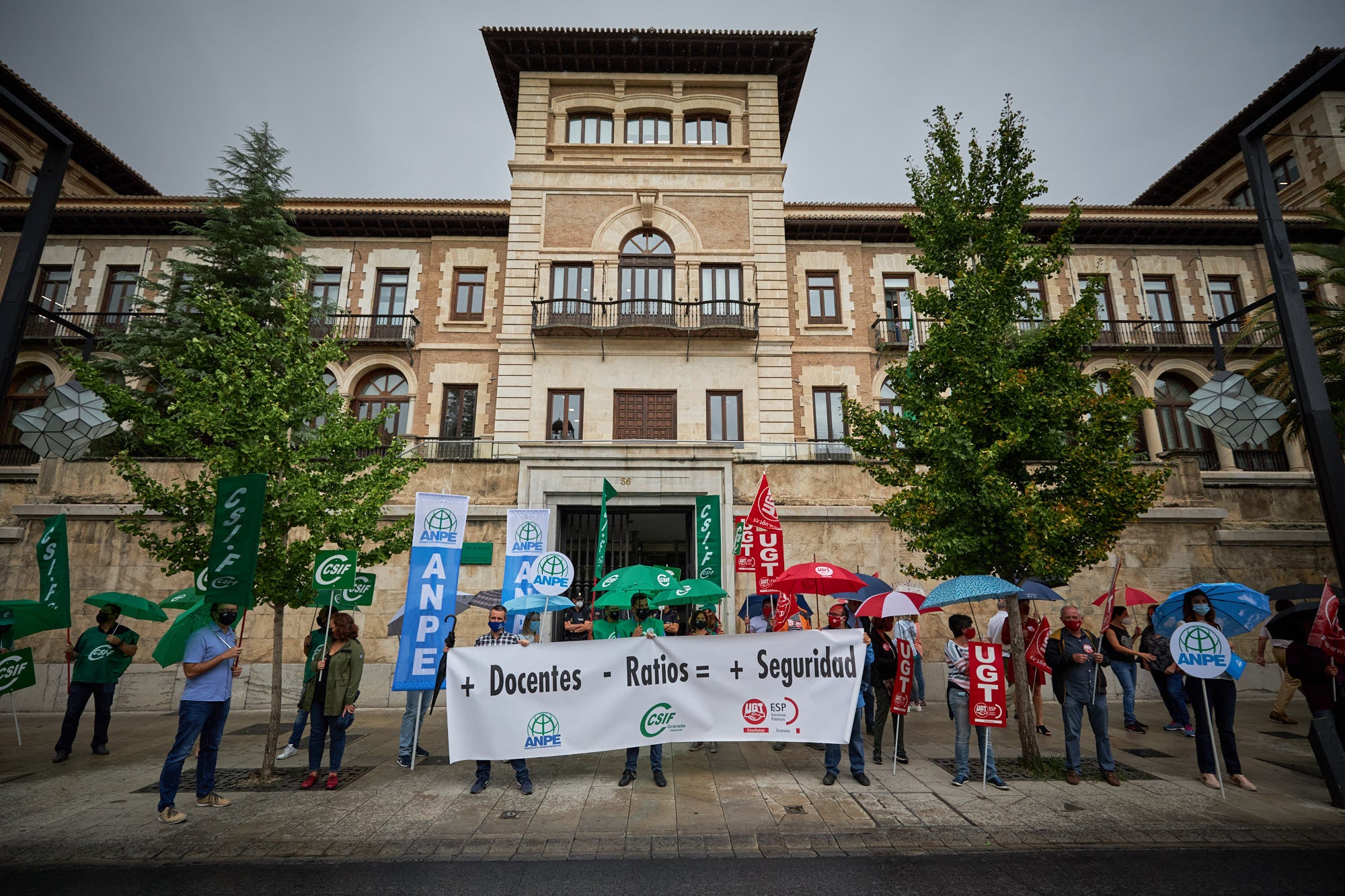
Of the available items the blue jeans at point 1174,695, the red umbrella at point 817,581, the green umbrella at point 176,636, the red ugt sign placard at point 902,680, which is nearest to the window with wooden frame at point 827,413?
the red umbrella at point 817,581

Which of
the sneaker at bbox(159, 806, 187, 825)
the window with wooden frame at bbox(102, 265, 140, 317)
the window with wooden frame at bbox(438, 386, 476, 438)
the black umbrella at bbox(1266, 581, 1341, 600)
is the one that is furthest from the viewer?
the window with wooden frame at bbox(102, 265, 140, 317)

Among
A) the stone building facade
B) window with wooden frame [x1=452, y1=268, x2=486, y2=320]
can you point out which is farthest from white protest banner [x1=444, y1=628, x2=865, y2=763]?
window with wooden frame [x1=452, y1=268, x2=486, y2=320]

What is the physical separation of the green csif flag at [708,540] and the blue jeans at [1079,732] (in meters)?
6.12

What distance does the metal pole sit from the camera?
6.80 meters

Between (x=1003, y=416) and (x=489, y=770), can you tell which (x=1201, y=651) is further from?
(x=489, y=770)

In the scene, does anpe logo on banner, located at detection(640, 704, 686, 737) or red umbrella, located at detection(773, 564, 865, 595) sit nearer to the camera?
anpe logo on banner, located at detection(640, 704, 686, 737)

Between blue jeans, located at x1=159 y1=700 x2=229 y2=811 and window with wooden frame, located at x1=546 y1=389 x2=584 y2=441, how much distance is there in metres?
12.3

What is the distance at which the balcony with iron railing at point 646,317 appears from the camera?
19.0 m

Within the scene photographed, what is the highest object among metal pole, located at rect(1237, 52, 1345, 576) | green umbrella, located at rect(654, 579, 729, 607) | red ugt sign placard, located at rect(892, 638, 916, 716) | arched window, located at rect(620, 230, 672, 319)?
arched window, located at rect(620, 230, 672, 319)

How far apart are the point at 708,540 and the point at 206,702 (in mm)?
8427

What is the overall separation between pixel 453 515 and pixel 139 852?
456 centimetres

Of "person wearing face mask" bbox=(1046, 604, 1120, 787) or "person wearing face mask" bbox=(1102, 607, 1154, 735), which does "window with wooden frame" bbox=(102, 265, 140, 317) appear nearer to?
"person wearing face mask" bbox=(1046, 604, 1120, 787)

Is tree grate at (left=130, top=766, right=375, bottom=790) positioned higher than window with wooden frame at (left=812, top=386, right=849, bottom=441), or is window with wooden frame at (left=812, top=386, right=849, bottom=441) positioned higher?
window with wooden frame at (left=812, top=386, right=849, bottom=441)

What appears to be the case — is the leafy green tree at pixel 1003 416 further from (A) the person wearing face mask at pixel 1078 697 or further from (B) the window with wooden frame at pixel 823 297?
(B) the window with wooden frame at pixel 823 297
